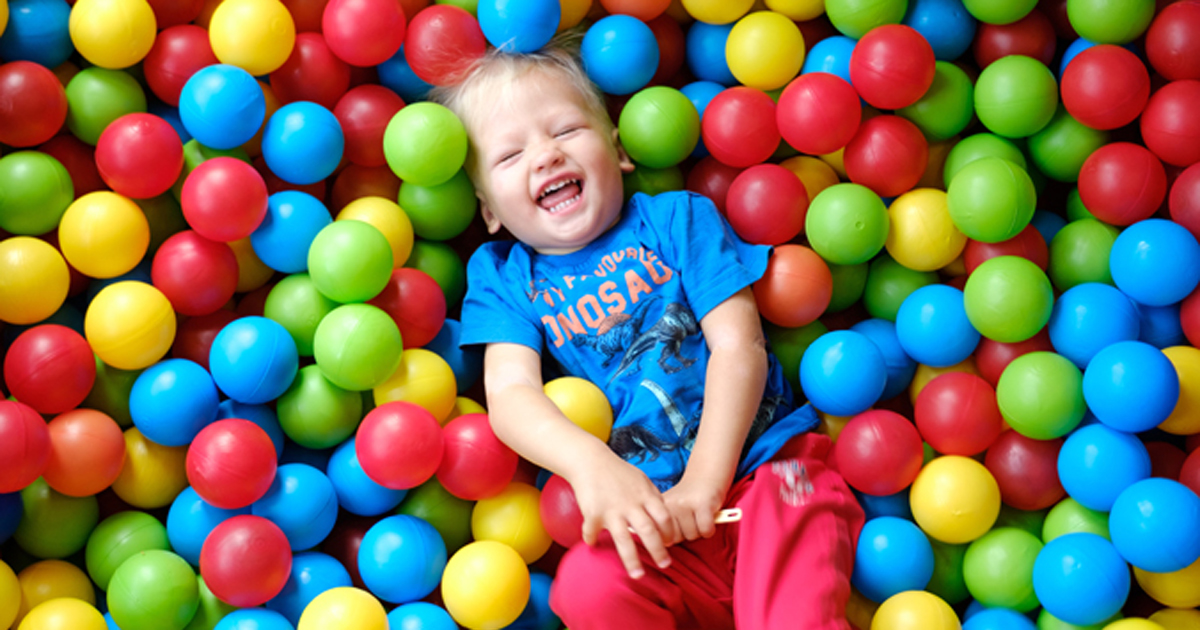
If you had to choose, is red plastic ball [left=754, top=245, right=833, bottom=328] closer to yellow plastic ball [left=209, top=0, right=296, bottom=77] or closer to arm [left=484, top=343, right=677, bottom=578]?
arm [left=484, top=343, right=677, bottom=578]

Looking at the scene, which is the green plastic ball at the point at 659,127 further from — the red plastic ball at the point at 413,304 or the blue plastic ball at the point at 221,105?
the blue plastic ball at the point at 221,105

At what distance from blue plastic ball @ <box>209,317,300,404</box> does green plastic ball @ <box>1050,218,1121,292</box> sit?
143 cm

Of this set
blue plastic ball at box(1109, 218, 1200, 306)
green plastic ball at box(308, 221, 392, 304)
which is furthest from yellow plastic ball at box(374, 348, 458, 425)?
blue plastic ball at box(1109, 218, 1200, 306)

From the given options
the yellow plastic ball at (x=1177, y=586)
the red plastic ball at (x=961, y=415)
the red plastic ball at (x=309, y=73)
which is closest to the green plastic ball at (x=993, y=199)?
the red plastic ball at (x=961, y=415)

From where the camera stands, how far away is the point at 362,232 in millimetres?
1720

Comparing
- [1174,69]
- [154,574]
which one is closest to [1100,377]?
[1174,69]

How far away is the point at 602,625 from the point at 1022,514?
31.6 inches

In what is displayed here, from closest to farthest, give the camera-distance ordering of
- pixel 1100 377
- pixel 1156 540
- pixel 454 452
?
1. pixel 1156 540
2. pixel 1100 377
3. pixel 454 452

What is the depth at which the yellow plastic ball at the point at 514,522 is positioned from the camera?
173 centimetres

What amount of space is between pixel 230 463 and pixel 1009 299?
→ 1.33 m

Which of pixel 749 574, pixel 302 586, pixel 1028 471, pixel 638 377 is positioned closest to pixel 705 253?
pixel 638 377

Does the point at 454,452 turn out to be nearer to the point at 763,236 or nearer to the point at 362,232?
the point at 362,232

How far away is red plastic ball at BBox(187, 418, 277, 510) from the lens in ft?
5.22

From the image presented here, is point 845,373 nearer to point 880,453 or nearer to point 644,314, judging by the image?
point 880,453
